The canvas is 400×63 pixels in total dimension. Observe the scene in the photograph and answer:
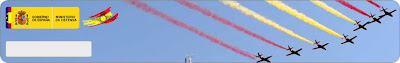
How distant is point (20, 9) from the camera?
73.0 metres

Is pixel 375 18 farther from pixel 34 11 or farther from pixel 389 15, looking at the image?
pixel 34 11

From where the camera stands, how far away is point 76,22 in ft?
241

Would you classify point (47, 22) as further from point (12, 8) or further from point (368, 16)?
point (368, 16)

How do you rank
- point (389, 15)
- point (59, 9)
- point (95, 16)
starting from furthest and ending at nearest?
point (389, 15) → point (95, 16) → point (59, 9)

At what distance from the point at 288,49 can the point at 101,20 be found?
27.7 m

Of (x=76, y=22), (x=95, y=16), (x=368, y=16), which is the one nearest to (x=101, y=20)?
(x=95, y=16)

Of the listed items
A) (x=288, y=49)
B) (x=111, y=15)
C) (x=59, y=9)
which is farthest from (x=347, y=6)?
(x=59, y=9)

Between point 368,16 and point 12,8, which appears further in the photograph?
point 368,16

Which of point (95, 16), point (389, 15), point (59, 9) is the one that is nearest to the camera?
point (59, 9)

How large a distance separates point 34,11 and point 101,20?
13871 millimetres

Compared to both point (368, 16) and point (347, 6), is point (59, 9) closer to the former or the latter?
point (347, 6)

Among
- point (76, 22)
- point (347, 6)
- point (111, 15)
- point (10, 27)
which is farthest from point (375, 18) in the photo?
point (10, 27)

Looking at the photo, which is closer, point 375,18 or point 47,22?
point 47,22

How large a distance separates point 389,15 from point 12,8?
47.9 m
